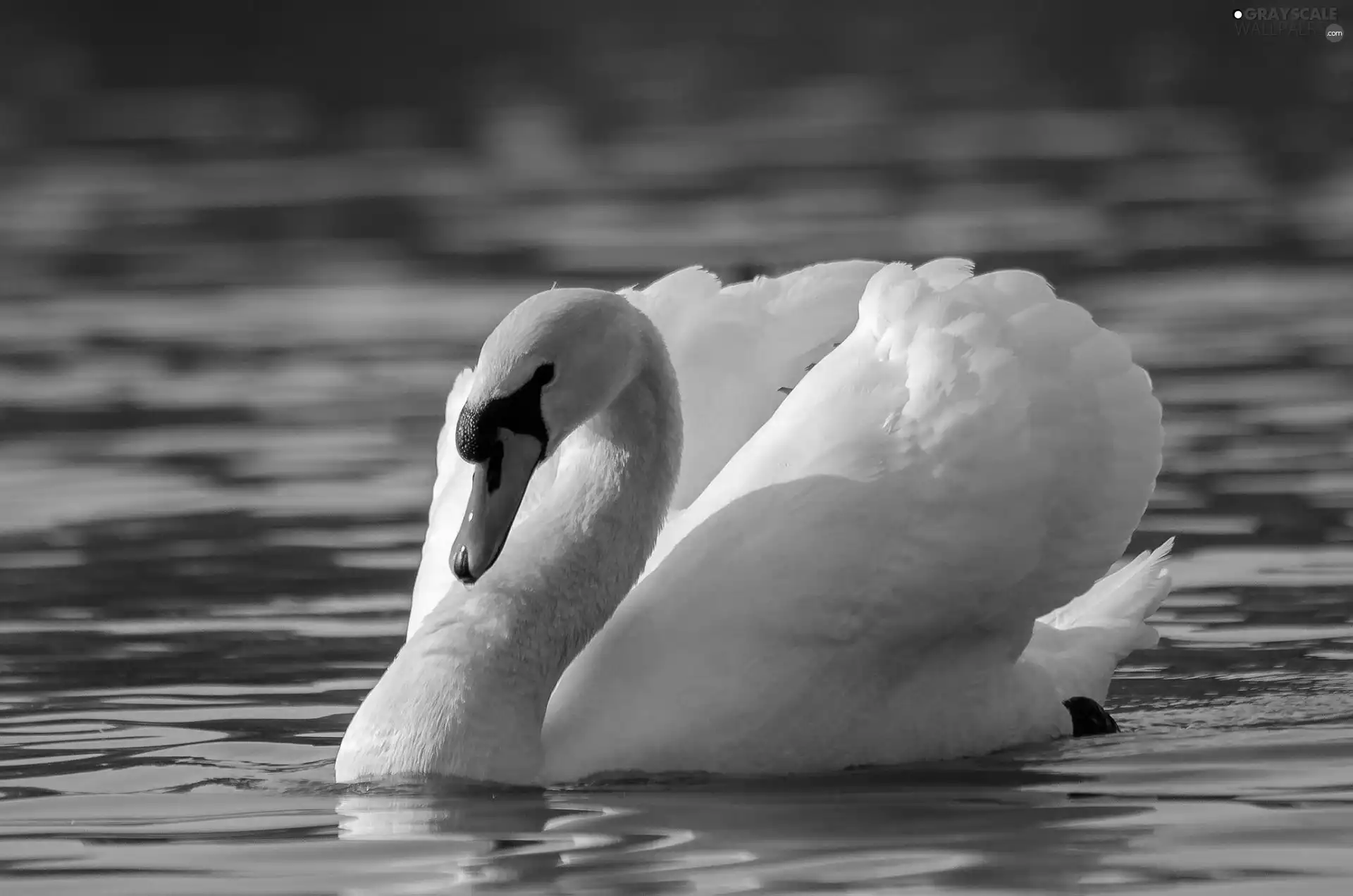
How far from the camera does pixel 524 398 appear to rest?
756 centimetres

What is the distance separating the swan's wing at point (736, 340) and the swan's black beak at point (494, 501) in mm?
1538

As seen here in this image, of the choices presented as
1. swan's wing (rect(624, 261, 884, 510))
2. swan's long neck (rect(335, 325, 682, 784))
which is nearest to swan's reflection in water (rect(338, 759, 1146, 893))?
swan's long neck (rect(335, 325, 682, 784))

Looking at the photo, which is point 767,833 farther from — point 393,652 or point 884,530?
point 393,652

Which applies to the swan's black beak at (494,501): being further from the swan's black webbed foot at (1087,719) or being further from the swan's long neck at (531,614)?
the swan's black webbed foot at (1087,719)

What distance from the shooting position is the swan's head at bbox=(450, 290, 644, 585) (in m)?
7.50

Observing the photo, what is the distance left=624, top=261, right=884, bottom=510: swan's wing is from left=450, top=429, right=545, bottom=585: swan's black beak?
1538mm

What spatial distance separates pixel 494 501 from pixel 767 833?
1.17 m

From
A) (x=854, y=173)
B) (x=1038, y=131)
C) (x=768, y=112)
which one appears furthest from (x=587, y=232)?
(x=768, y=112)

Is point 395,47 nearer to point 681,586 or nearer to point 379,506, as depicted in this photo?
point 379,506

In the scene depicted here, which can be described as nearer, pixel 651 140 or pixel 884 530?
pixel 884 530

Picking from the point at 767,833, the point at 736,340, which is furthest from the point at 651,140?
the point at 767,833

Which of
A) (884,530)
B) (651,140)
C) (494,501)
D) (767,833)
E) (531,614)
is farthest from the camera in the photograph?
(651,140)

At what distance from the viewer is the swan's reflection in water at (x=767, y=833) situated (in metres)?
6.55

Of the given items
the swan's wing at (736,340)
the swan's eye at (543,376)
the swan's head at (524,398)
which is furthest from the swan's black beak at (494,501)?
the swan's wing at (736,340)
